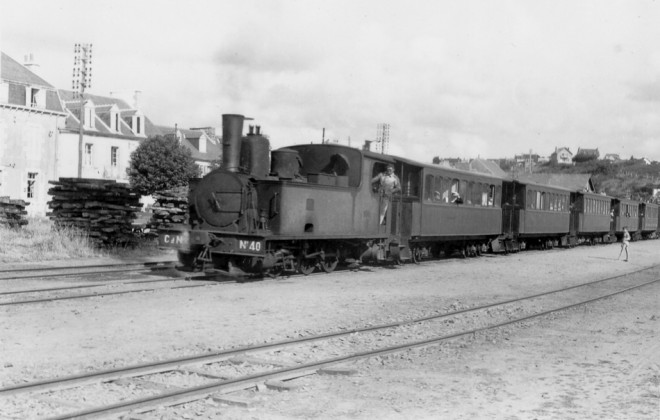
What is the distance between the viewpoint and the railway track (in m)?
6.08

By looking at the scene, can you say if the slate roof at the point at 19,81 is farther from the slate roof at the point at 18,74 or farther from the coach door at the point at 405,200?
the coach door at the point at 405,200

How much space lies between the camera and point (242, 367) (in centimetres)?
746

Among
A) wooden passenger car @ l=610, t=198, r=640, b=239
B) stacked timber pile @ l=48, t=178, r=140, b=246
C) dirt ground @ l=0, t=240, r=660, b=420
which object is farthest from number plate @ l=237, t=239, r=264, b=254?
wooden passenger car @ l=610, t=198, r=640, b=239

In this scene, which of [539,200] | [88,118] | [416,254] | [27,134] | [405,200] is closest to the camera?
[405,200]

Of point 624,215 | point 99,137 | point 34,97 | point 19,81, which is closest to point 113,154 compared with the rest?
point 99,137

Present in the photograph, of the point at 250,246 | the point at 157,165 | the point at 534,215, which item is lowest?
the point at 250,246

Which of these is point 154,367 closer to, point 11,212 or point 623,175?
point 11,212

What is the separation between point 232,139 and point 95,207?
7.93m

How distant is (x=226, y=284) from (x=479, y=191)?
13.3m

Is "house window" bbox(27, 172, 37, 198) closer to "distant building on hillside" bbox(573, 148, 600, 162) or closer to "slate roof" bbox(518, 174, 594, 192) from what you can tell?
"slate roof" bbox(518, 174, 594, 192)

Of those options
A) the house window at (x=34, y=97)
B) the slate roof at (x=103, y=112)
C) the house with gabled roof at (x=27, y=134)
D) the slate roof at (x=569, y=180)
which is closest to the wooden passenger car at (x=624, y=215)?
the slate roof at (x=103, y=112)

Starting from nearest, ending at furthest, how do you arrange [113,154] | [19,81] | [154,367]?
1. [154,367]
2. [19,81]
3. [113,154]

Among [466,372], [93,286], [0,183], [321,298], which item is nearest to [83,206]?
[93,286]

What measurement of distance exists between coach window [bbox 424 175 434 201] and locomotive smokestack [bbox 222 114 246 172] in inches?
290
